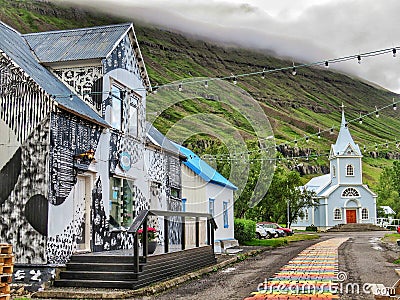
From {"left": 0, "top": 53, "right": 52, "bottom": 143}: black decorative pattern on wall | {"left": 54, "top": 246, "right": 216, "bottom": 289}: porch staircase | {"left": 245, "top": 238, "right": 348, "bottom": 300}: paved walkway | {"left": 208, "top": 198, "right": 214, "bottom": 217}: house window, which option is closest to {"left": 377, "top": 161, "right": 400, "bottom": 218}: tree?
{"left": 208, "top": 198, "right": 214, "bottom": 217}: house window

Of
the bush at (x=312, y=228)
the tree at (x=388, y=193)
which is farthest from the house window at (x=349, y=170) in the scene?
the tree at (x=388, y=193)

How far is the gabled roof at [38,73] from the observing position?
43.5ft

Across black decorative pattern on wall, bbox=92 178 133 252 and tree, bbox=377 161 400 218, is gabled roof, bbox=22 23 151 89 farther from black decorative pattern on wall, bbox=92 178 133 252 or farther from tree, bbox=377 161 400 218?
tree, bbox=377 161 400 218

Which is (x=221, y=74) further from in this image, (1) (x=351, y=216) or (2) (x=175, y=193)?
(2) (x=175, y=193)

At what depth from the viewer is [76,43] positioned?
16484mm

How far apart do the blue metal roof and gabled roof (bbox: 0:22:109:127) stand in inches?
19.4

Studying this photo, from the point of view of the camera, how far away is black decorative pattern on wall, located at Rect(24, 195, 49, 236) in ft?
40.4

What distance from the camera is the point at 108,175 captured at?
1547 cm

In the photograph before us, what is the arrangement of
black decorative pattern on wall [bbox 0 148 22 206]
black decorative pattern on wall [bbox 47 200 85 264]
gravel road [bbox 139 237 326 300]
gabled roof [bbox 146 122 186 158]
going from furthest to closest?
1. gabled roof [bbox 146 122 186 158]
2. black decorative pattern on wall [bbox 0 148 22 206]
3. black decorative pattern on wall [bbox 47 200 85 264]
4. gravel road [bbox 139 237 326 300]

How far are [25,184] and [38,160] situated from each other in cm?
64

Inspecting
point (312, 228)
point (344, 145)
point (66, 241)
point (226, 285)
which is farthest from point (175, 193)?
point (344, 145)

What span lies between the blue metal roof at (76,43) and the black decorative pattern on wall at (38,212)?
4.84 meters

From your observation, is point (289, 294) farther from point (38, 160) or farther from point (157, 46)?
point (157, 46)

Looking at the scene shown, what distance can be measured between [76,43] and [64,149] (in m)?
4.73
